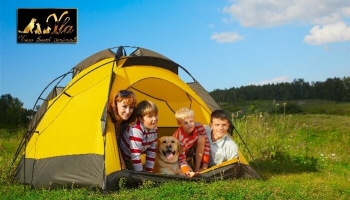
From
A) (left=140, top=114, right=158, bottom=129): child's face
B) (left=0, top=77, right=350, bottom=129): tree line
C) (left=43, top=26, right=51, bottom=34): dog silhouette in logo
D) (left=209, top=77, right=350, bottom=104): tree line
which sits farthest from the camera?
(left=209, top=77, right=350, bottom=104): tree line

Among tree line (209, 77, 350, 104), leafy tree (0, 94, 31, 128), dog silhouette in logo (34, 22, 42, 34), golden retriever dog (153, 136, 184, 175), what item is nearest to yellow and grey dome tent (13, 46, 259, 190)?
golden retriever dog (153, 136, 184, 175)

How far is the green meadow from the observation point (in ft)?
18.2

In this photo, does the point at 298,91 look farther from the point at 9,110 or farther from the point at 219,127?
the point at 219,127

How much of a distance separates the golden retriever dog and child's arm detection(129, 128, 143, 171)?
14.6 inches

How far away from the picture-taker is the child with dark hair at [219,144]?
22.5ft

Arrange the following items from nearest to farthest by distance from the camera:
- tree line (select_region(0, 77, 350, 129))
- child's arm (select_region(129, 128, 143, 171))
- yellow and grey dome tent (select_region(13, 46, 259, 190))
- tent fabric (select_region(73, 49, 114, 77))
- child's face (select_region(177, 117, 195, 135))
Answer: yellow and grey dome tent (select_region(13, 46, 259, 190)), child's arm (select_region(129, 128, 143, 171)), child's face (select_region(177, 117, 195, 135)), tent fabric (select_region(73, 49, 114, 77)), tree line (select_region(0, 77, 350, 129))

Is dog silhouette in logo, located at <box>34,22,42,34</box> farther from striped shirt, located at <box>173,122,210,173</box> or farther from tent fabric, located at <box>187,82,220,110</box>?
striped shirt, located at <box>173,122,210,173</box>

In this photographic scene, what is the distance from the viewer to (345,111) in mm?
34031

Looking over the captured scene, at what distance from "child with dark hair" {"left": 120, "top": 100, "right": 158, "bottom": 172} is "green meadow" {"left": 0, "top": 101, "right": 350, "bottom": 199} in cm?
46

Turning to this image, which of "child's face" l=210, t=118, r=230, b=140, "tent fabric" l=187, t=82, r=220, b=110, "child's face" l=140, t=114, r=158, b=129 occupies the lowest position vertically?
"child's face" l=210, t=118, r=230, b=140

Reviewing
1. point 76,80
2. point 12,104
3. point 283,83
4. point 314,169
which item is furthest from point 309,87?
point 76,80

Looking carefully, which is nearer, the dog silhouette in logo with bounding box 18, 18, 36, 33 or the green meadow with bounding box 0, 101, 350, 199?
the green meadow with bounding box 0, 101, 350, 199

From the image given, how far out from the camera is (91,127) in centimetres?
610

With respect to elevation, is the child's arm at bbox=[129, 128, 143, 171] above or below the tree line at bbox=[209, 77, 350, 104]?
below
